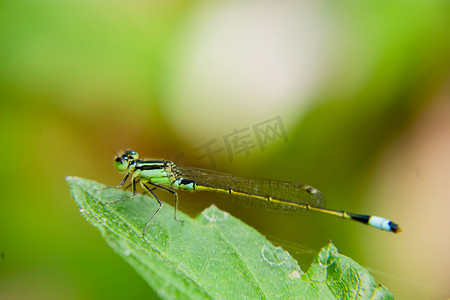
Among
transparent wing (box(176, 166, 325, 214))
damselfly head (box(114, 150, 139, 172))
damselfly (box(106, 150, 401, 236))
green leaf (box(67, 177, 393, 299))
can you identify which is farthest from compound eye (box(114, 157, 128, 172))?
green leaf (box(67, 177, 393, 299))

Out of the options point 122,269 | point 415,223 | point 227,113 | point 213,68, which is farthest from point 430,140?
point 122,269

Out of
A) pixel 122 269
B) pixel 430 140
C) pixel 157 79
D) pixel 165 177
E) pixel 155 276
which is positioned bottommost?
pixel 122 269

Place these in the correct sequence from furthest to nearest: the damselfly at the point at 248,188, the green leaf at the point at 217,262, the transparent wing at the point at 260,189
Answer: the transparent wing at the point at 260,189
the damselfly at the point at 248,188
the green leaf at the point at 217,262

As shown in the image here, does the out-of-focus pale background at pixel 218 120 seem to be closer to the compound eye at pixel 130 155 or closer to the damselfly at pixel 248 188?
the damselfly at pixel 248 188

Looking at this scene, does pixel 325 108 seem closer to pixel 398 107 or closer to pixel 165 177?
pixel 398 107

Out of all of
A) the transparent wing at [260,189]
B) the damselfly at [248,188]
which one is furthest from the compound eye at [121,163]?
the transparent wing at [260,189]

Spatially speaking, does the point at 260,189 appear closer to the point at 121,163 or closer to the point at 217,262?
the point at 121,163
